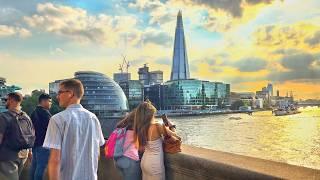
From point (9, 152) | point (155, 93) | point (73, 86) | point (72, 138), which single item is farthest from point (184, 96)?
point (72, 138)

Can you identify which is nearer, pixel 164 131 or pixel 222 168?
pixel 222 168

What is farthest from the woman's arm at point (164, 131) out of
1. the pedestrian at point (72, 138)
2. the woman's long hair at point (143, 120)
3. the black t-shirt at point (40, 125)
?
the black t-shirt at point (40, 125)

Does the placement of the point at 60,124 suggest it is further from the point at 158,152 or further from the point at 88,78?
the point at 88,78

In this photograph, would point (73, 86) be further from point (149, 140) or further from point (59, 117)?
point (149, 140)

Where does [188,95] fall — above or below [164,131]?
above

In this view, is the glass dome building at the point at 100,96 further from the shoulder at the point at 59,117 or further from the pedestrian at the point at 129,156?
the shoulder at the point at 59,117

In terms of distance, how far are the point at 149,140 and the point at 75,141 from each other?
1570 millimetres

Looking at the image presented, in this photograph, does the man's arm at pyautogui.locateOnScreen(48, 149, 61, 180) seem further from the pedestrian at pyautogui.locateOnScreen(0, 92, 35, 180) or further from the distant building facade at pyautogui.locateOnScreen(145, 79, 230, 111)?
the distant building facade at pyautogui.locateOnScreen(145, 79, 230, 111)

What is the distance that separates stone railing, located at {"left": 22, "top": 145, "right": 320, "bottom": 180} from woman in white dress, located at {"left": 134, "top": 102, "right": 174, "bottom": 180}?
0.68 ft

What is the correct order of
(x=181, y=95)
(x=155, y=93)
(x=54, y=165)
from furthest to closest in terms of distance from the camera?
(x=155, y=93), (x=181, y=95), (x=54, y=165)

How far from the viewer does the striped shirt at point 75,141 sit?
3975 mm

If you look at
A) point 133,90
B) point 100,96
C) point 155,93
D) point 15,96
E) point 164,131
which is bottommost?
point 164,131

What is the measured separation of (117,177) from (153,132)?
152 centimetres

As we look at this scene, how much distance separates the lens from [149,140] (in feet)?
18.1
